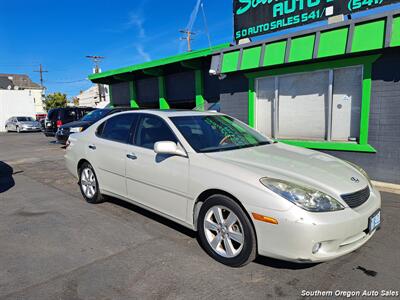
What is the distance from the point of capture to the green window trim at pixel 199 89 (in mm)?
11435

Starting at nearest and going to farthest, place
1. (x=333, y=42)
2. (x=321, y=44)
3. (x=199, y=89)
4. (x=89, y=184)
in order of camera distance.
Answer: (x=89, y=184), (x=333, y=42), (x=321, y=44), (x=199, y=89)

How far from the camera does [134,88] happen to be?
1486 centimetres

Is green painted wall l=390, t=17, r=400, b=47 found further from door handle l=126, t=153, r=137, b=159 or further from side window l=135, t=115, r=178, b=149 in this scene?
door handle l=126, t=153, r=137, b=159

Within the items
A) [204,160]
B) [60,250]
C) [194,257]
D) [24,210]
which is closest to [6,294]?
[60,250]

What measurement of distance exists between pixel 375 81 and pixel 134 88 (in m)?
11.0

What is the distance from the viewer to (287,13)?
7605mm

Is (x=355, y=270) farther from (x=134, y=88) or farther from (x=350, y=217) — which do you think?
(x=134, y=88)

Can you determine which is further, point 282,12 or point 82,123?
point 82,123

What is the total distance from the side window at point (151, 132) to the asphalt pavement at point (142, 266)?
1.13 meters

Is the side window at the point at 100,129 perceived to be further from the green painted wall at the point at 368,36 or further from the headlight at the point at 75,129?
the headlight at the point at 75,129

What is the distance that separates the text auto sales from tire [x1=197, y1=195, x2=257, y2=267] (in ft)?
19.5

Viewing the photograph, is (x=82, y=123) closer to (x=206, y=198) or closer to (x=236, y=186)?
(x=206, y=198)

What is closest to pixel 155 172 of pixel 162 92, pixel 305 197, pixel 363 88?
pixel 305 197

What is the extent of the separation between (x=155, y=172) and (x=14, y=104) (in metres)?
39.1
